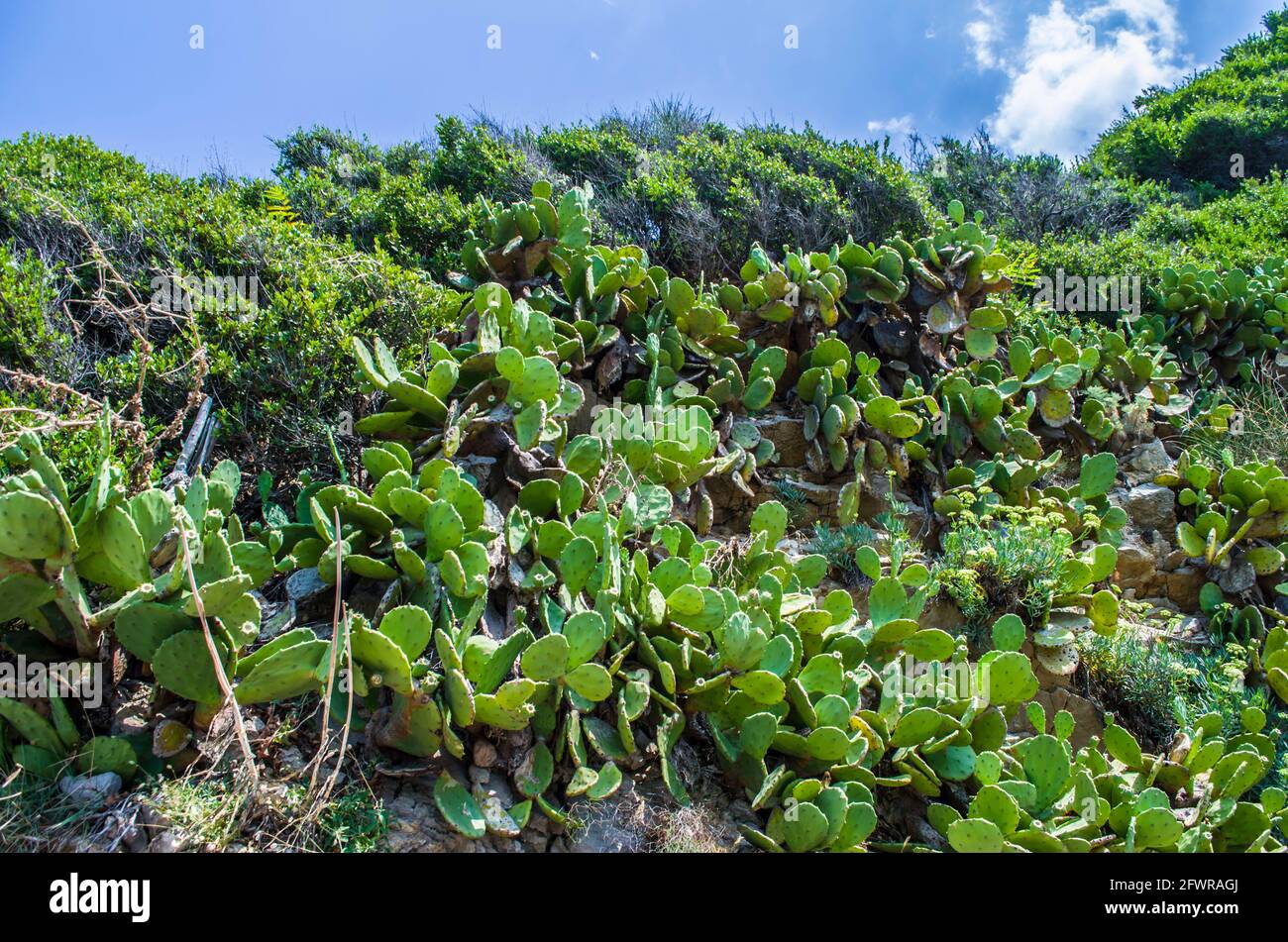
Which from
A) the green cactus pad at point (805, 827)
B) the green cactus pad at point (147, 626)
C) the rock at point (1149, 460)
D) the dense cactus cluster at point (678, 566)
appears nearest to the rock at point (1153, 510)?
the dense cactus cluster at point (678, 566)

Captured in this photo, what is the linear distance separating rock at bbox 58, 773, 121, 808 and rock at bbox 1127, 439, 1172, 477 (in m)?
5.13

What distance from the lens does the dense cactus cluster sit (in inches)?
82.3

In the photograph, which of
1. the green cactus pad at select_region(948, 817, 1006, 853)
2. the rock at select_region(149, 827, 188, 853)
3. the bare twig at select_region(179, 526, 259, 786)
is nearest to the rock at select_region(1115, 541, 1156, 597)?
the green cactus pad at select_region(948, 817, 1006, 853)

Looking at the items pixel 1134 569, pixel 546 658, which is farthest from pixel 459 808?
pixel 1134 569

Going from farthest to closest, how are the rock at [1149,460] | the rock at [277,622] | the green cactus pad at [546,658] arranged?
the rock at [1149,460] < the rock at [277,622] < the green cactus pad at [546,658]

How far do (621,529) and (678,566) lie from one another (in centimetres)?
27

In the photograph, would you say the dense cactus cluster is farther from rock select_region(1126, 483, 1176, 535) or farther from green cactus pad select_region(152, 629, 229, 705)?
rock select_region(1126, 483, 1176, 535)

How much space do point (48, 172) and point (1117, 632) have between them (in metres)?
6.52

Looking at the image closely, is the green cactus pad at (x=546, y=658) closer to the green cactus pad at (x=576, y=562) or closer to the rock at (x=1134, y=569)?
the green cactus pad at (x=576, y=562)

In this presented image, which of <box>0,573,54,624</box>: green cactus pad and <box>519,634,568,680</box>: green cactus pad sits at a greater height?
<box>0,573,54,624</box>: green cactus pad

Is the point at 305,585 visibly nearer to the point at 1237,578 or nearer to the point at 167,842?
the point at 167,842

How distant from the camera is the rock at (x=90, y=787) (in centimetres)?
192

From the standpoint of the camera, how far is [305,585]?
8.45 ft

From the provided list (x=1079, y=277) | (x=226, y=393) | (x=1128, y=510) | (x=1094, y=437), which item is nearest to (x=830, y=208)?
(x=1079, y=277)
